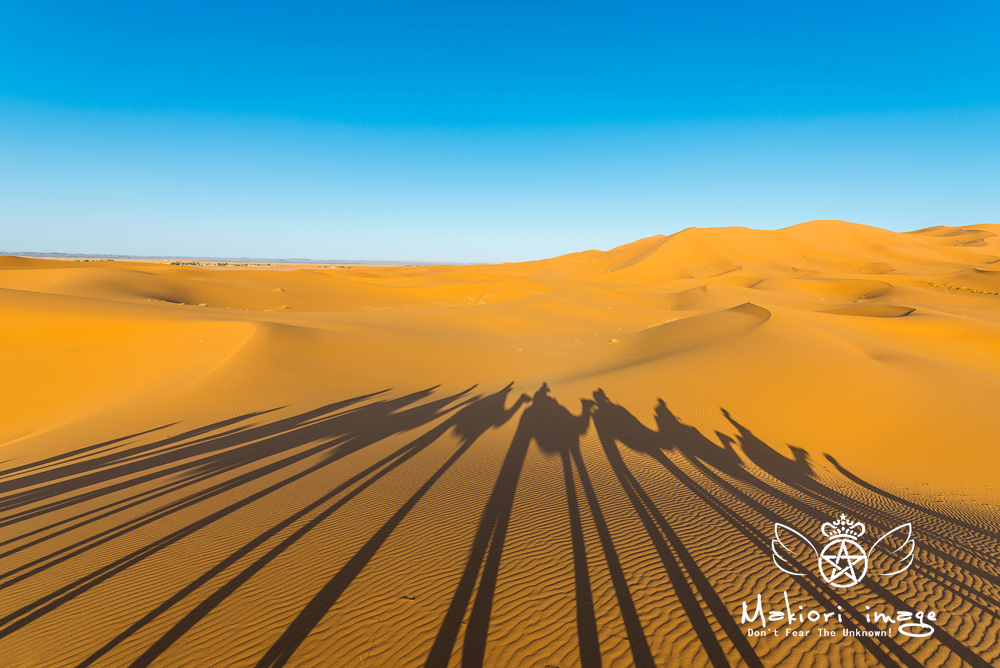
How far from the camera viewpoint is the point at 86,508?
4.85 metres

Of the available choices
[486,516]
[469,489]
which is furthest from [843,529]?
[469,489]

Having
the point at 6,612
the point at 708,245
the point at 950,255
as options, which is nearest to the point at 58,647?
the point at 6,612

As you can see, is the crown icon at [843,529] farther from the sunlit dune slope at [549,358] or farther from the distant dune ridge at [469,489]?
the sunlit dune slope at [549,358]

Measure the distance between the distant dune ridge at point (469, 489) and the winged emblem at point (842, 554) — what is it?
0.38 ft

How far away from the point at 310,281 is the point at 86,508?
37775mm

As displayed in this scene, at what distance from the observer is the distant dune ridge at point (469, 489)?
2986 mm

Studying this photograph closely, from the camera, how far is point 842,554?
391 centimetres

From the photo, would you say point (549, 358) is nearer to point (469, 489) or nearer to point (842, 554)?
point (469, 489)

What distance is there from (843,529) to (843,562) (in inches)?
35.2

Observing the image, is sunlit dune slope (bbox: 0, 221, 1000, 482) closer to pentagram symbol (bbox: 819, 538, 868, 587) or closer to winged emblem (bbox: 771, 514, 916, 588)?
winged emblem (bbox: 771, 514, 916, 588)

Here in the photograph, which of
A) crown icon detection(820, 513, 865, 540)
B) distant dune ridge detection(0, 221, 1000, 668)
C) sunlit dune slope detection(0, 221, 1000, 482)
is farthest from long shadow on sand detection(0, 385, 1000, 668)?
sunlit dune slope detection(0, 221, 1000, 482)

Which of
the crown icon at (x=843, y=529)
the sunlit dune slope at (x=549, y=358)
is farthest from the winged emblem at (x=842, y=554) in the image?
the sunlit dune slope at (x=549, y=358)

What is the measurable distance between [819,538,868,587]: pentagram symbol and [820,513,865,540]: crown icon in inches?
5.6

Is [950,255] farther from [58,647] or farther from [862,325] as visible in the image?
[58,647]
